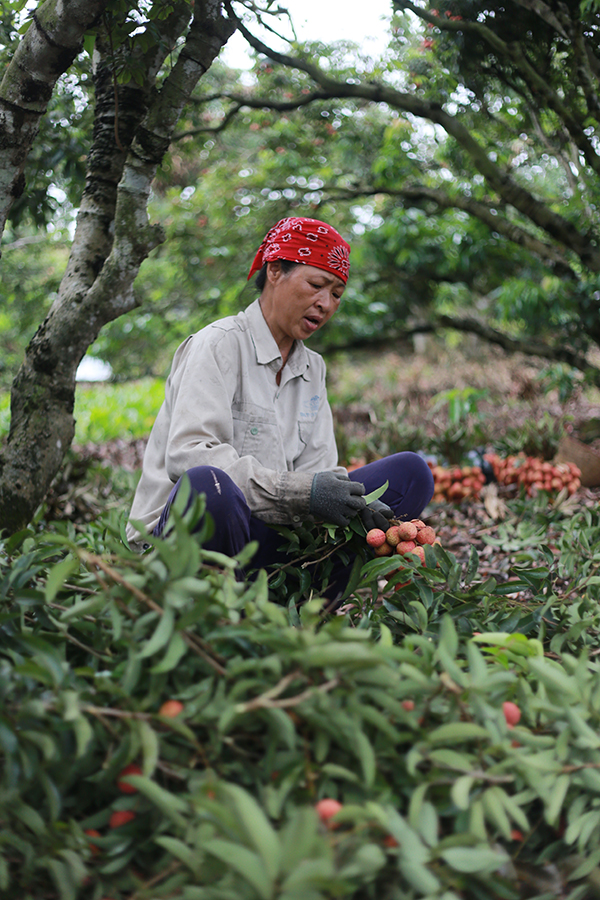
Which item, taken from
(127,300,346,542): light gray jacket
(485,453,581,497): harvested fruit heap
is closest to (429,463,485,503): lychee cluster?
(485,453,581,497): harvested fruit heap

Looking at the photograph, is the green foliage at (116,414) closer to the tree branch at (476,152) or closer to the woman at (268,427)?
the tree branch at (476,152)

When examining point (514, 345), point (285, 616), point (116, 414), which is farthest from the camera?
point (116, 414)

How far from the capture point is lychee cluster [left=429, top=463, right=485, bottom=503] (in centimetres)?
331

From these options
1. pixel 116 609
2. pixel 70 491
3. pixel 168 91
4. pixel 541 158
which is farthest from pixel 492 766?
pixel 541 158

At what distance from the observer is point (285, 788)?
0.86m

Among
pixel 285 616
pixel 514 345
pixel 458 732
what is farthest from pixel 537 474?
pixel 458 732

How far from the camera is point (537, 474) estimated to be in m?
3.22

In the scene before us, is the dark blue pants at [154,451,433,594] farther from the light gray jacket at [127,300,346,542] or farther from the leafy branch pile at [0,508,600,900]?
the leafy branch pile at [0,508,600,900]

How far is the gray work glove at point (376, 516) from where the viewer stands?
1.64 meters

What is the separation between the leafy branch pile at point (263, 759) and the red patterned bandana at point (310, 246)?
1065 mm

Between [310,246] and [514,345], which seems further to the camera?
[514,345]

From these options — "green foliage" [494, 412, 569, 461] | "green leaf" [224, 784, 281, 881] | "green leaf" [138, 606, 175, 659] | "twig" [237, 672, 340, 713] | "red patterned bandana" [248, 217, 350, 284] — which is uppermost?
"red patterned bandana" [248, 217, 350, 284]

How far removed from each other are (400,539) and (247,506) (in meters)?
0.41

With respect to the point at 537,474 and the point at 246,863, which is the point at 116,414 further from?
the point at 246,863
